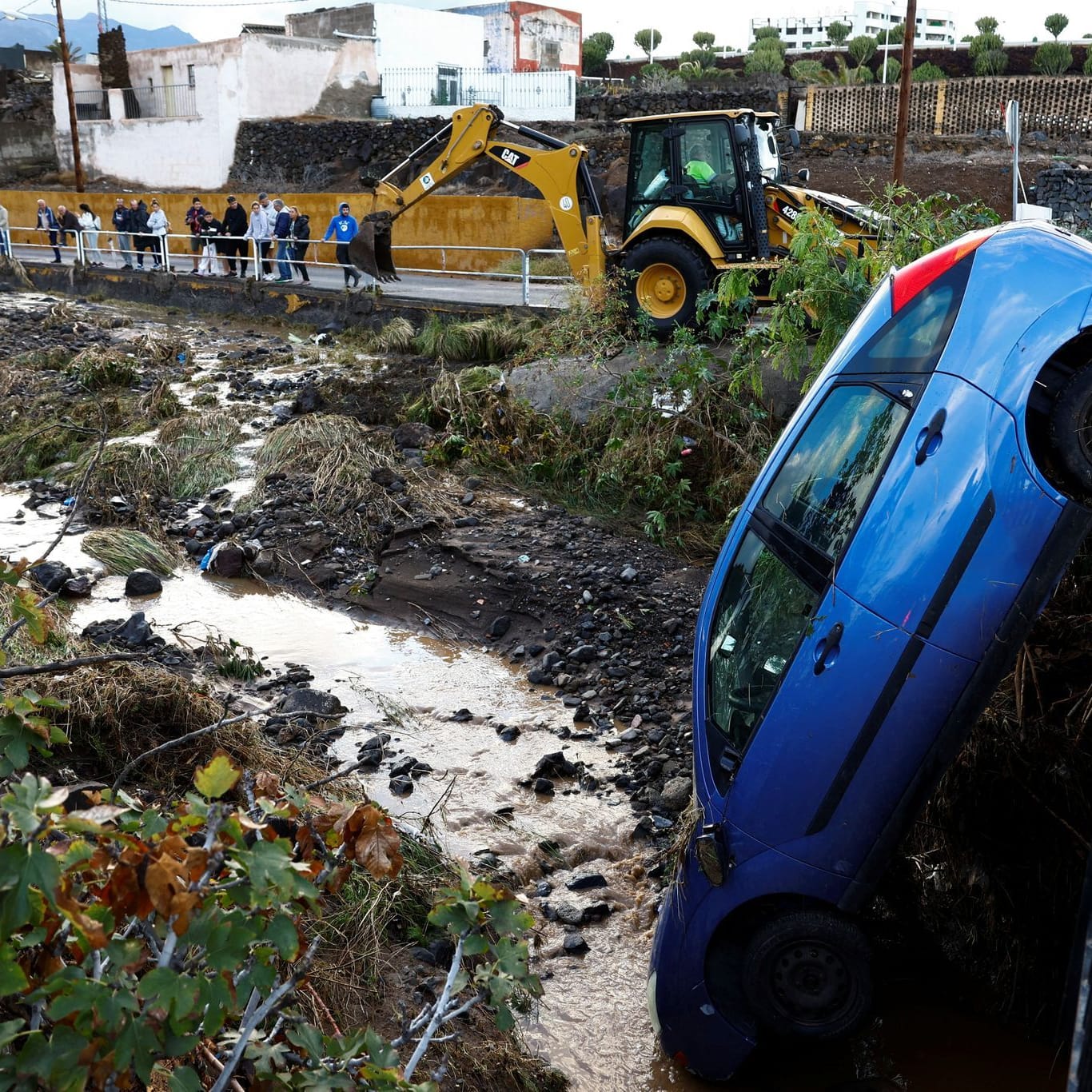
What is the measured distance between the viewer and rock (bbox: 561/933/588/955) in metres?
5.10

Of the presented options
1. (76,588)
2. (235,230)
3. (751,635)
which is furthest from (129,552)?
(235,230)

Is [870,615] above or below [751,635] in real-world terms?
above

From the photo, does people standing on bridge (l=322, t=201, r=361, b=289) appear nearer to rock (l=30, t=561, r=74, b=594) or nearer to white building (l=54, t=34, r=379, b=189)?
rock (l=30, t=561, r=74, b=594)

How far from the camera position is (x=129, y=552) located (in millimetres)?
9945

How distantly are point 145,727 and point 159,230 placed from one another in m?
20.9

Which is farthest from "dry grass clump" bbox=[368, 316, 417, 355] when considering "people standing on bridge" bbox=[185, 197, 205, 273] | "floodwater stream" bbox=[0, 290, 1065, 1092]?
"people standing on bridge" bbox=[185, 197, 205, 273]

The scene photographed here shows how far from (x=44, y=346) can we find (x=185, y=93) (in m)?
23.0

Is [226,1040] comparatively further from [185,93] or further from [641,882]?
[185,93]

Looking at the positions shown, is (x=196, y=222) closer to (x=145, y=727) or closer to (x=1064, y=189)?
(x=1064, y=189)

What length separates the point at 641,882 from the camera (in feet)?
18.4

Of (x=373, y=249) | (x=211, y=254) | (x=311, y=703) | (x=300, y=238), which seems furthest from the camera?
(x=211, y=254)

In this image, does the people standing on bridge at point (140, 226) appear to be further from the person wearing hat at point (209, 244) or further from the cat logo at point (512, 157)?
the cat logo at point (512, 157)

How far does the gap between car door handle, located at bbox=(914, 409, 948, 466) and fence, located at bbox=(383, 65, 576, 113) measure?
101 ft

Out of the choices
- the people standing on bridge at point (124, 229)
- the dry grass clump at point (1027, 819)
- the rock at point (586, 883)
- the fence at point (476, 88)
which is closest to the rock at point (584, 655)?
the rock at point (586, 883)
